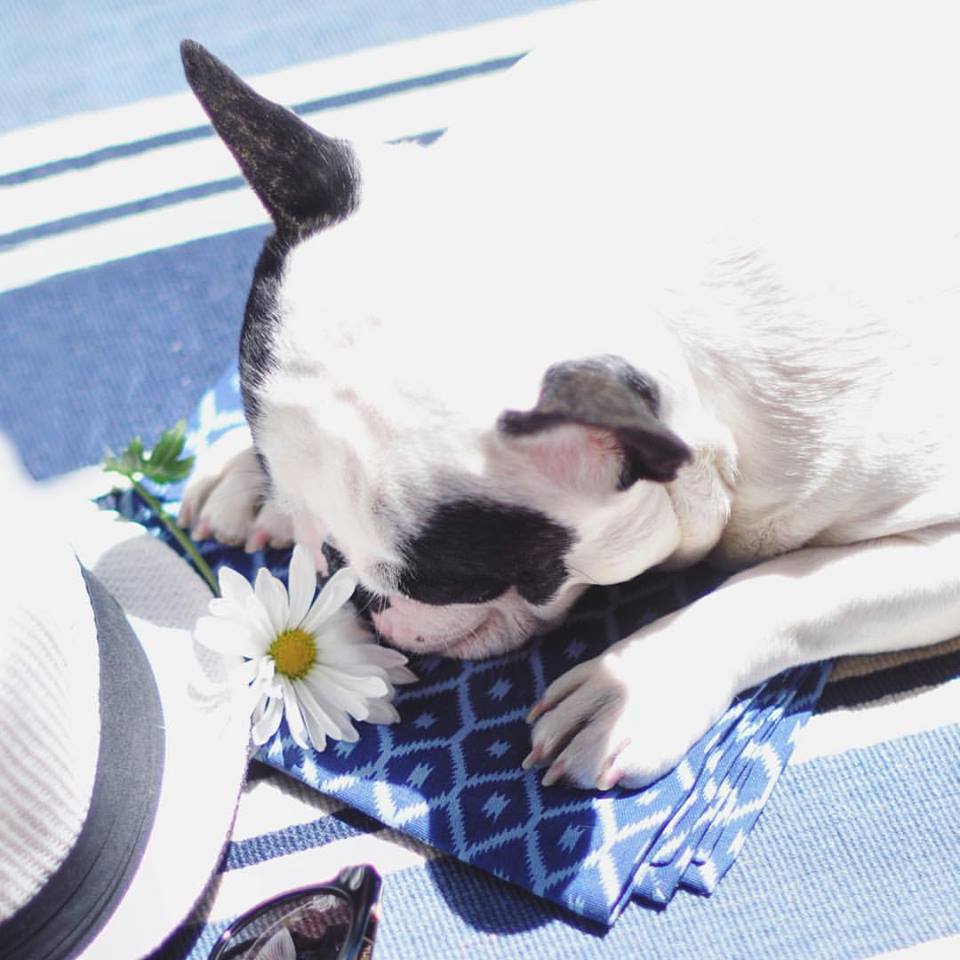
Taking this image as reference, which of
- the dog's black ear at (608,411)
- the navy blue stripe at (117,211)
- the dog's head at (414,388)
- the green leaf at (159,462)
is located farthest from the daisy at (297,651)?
the navy blue stripe at (117,211)

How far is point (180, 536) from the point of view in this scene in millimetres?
1323

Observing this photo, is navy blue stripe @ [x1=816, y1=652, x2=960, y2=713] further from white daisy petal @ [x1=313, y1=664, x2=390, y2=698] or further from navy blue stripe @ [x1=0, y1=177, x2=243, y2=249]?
navy blue stripe @ [x1=0, y1=177, x2=243, y2=249]

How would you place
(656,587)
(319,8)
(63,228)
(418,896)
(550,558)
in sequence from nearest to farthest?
(550,558) → (418,896) → (656,587) → (63,228) → (319,8)

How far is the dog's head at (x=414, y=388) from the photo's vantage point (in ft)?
2.95

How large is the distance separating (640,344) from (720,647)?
1.08 feet

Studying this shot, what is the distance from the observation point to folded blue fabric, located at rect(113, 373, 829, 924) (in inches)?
42.8

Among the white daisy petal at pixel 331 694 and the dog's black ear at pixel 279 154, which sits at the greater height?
the dog's black ear at pixel 279 154

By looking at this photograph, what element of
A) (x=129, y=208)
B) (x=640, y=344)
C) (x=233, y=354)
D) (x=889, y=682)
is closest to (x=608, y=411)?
(x=640, y=344)

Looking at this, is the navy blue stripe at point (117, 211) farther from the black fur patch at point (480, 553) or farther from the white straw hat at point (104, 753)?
the black fur patch at point (480, 553)

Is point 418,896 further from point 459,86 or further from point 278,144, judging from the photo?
point 459,86

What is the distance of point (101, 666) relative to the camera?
41.1 inches

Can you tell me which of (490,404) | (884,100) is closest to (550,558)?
(490,404)

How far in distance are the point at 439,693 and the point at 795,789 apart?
0.34 metres

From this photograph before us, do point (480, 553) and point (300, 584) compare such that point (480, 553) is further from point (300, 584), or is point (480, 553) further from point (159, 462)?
point (159, 462)
